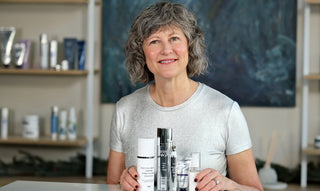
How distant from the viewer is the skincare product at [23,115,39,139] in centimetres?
316

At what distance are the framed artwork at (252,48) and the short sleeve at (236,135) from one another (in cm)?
159

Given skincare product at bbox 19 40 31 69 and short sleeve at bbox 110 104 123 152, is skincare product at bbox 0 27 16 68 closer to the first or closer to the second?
skincare product at bbox 19 40 31 69

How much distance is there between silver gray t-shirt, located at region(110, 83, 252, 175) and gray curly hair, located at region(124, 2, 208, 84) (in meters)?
0.10

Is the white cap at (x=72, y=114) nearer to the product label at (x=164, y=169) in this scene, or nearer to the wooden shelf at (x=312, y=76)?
the wooden shelf at (x=312, y=76)

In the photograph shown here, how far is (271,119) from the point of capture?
3.21 metres

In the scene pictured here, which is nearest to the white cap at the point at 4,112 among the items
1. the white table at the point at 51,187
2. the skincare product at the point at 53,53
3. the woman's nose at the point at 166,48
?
the skincare product at the point at 53,53

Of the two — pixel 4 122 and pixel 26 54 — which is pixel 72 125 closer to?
pixel 4 122

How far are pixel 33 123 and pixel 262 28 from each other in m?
1.62

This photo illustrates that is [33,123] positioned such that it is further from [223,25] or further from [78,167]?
[223,25]

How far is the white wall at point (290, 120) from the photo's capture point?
124 inches

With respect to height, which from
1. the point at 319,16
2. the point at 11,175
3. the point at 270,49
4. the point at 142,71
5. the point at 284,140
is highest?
the point at 319,16

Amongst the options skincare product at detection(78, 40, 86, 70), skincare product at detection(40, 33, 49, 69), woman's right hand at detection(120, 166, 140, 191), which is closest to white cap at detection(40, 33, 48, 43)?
skincare product at detection(40, 33, 49, 69)

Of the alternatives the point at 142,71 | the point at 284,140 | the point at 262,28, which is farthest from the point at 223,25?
the point at 142,71

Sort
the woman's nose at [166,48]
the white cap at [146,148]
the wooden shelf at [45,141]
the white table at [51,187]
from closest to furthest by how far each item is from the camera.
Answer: the white cap at [146,148], the white table at [51,187], the woman's nose at [166,48], the wooden shelf at [45,141]
